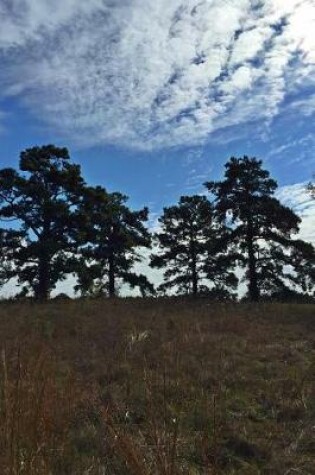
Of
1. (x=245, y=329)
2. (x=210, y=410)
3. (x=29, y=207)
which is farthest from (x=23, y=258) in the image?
(x=210, y=410)

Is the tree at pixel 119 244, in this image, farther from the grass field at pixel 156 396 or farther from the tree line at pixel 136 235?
the grass field at pixel 156 396

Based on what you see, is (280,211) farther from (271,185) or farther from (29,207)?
(29,207)

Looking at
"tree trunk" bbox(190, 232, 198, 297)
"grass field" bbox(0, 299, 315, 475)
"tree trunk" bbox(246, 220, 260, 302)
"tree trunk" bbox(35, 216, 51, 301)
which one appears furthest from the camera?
"tree trunk" bbox(190, 232, 198, 297)

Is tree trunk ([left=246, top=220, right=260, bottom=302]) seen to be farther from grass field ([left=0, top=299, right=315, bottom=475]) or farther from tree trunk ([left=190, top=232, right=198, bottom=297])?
grass field ([left=0, top=299, right=315, bottom=475])

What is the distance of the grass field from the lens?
292 cm

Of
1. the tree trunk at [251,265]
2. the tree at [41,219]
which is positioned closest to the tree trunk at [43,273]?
the tree at [41,219]

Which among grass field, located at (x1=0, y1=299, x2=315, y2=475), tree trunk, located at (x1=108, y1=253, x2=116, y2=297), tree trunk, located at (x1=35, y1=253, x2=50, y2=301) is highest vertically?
tree trunk, located at (x1=108, y1=253, x2=116, y2=297)

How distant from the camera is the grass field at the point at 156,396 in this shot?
2.92 metres

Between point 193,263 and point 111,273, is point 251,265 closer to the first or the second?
point 193,263

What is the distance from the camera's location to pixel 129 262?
36156 millimetres

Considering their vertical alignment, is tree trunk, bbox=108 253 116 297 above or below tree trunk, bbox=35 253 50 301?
above

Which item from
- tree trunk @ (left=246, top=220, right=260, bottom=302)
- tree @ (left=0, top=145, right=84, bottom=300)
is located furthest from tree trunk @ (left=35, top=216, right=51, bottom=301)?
tree trunk @ (left=246, top=220, right=260, bottom=302)

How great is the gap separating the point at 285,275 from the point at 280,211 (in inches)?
163

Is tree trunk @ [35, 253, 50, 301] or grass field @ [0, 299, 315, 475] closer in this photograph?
grass field @ [0, 299, 315, 475]
